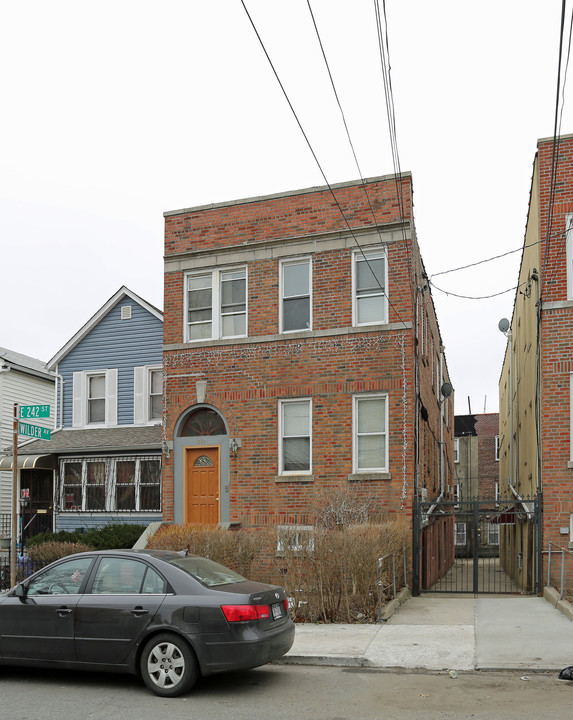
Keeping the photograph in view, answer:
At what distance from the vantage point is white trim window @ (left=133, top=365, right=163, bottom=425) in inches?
957

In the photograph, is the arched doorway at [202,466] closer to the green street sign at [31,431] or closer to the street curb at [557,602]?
the green street sign at [31,431]

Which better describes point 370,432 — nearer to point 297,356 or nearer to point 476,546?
point 297,356

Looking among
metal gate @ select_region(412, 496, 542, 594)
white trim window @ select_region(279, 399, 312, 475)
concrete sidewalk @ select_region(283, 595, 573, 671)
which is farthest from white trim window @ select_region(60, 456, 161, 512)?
concrete sidewalk @ select_region(283, 595, 573, 671)

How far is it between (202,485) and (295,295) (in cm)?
498

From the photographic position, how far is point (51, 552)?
56.1 feet

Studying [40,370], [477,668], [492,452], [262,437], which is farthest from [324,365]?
[492,452]

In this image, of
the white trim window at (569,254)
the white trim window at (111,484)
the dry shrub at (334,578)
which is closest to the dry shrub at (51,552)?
the white trim window at (111,484)

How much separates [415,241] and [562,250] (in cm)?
352

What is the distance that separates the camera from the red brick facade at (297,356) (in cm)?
1722

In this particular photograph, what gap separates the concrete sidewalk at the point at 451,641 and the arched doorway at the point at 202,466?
621cm

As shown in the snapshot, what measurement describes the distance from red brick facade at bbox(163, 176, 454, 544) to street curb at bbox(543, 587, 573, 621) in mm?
3197

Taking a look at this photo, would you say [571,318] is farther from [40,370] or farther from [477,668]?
[40,370]

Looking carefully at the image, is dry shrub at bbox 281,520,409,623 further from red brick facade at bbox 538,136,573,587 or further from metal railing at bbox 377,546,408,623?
red brick facade at bbox 538,136,573,587

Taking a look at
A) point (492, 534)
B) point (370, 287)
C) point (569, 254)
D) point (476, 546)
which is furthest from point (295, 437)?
point (492, 534)
